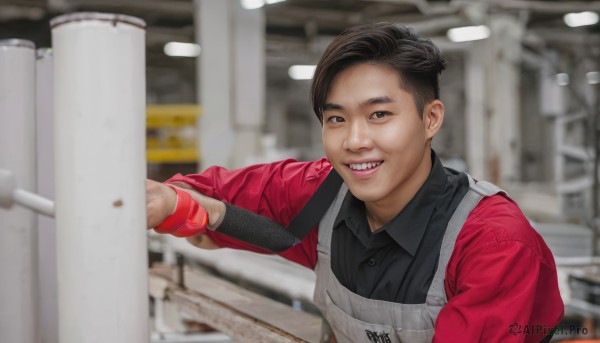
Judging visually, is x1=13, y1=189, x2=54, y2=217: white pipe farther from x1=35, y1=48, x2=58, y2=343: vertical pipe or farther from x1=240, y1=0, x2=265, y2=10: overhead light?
x1=240, y1=0, x2=265, y2=10: overhead light

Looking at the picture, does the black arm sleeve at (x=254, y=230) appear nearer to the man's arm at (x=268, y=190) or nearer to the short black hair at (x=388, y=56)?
the man's arm at (x=268, y=190)

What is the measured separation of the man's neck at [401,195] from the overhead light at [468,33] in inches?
240

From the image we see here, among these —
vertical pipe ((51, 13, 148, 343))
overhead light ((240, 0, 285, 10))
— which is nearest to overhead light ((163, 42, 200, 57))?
overhead light ((240, 0, 285, 10))

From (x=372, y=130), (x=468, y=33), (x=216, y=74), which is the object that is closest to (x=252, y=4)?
(x=216, y=74)

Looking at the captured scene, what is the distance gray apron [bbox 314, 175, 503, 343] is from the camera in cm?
111

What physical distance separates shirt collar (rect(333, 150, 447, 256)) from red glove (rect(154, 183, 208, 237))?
37cm

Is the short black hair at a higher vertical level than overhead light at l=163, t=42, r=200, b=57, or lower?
lower

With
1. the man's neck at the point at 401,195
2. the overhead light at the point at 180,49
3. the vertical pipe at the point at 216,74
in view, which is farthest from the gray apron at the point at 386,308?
the overhead light at the point at 180,49

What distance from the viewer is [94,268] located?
67 cm

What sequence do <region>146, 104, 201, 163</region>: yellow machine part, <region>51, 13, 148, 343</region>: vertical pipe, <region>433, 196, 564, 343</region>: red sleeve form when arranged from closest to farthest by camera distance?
1. <region>51, 13, 148, 343</region>: vertical pipe
2. <region>433, 196, 564, 343</region>: red sleeve
3. <region>146, 104, 201, 163</region>: yellow machine part

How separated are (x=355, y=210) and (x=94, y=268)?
2.53 feet

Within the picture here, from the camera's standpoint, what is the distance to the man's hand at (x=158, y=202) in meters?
0.98

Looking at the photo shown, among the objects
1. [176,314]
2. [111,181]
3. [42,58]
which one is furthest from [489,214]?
[176,314]

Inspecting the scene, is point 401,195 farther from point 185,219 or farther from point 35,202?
point 35,202
